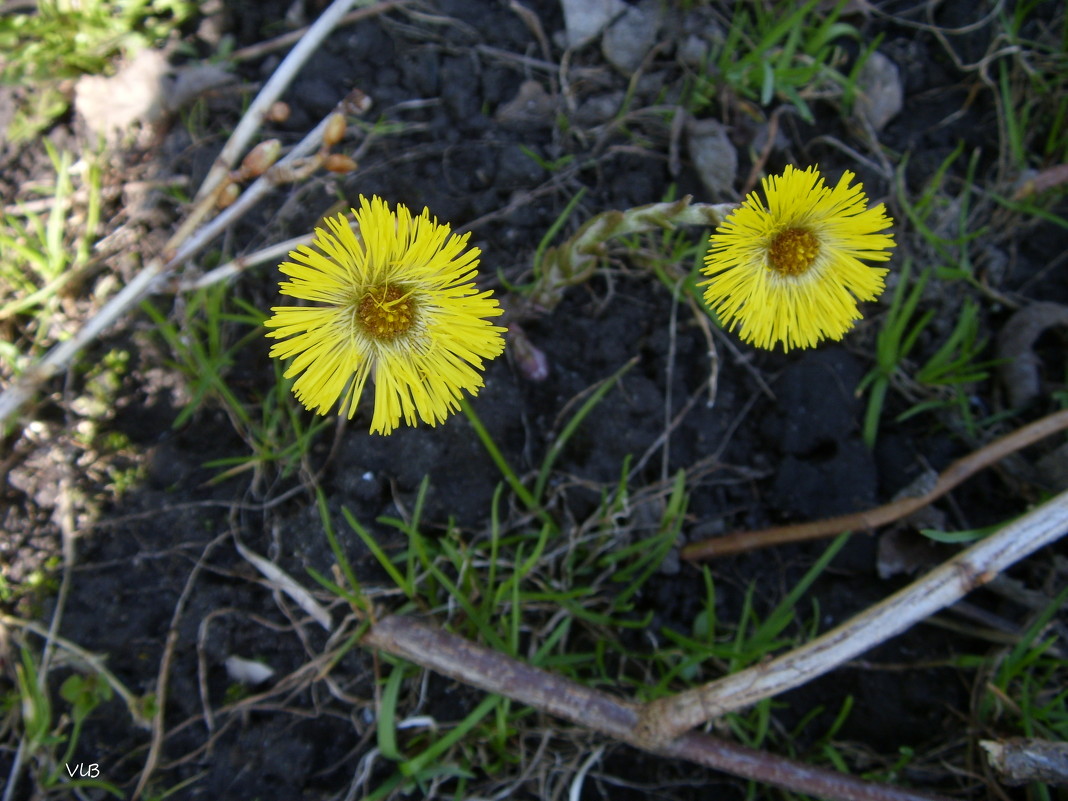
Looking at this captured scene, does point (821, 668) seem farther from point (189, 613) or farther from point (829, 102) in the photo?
point (829, 102)

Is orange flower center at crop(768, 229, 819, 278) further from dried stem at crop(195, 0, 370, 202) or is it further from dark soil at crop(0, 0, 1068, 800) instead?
dried stem at crop(195, 0, 370, 202)

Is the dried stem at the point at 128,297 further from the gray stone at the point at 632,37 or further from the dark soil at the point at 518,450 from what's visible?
the gray stone at the point at 632,37

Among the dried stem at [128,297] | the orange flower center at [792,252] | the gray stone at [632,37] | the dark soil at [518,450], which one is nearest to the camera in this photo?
the orange flower center at [792,252]

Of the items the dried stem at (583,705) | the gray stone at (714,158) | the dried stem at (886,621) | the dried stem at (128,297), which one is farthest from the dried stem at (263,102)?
the dried stem at (886,621)

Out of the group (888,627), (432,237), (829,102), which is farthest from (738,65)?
(888,627)

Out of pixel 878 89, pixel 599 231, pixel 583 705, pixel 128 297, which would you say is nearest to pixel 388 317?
pixel 599 231

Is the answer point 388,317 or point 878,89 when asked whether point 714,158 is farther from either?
point 388,317
